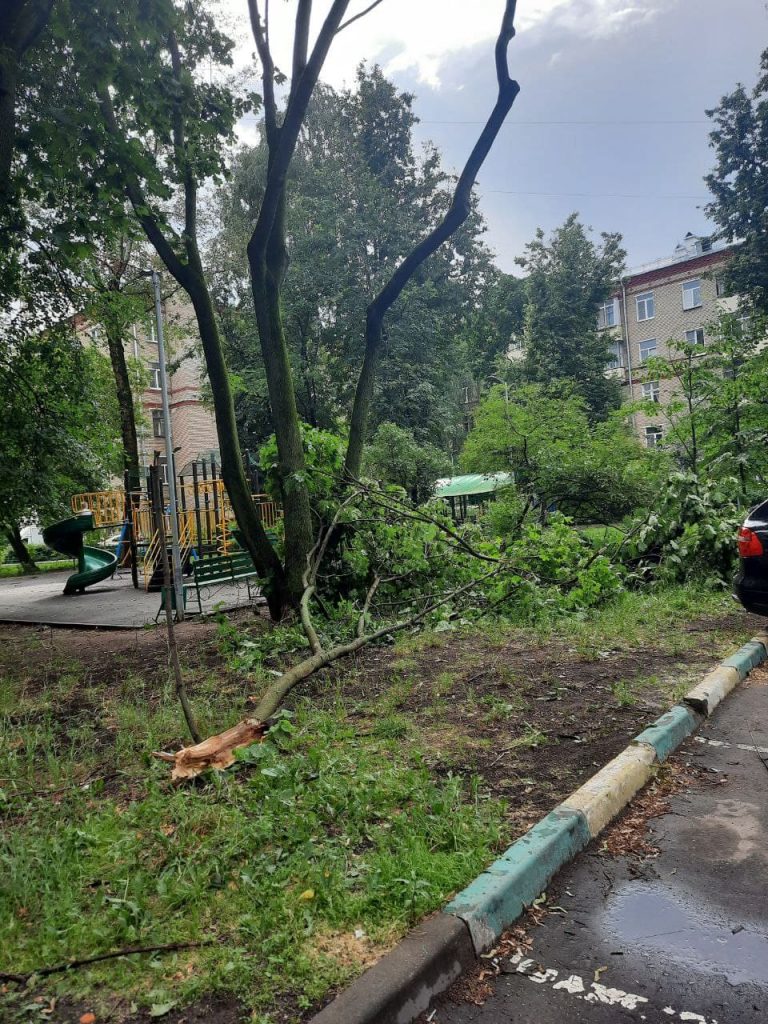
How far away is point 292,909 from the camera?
256 centimetres

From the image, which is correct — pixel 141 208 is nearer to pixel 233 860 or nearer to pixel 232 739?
pixel 232 739

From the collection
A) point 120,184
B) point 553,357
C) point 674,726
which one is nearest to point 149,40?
point 120,184

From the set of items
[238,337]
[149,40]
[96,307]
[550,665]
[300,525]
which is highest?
[238,337]

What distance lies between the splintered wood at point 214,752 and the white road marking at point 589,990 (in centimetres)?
210

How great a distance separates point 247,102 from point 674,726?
8.76 meters

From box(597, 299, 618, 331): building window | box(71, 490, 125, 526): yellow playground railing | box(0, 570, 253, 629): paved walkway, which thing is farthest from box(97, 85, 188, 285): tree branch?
box(597, 299, 618, 331): building window

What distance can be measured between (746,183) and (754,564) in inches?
937

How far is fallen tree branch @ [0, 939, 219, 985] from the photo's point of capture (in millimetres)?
2258

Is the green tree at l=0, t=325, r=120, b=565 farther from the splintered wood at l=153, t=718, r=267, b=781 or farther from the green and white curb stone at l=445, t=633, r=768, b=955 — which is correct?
the green and white curb stone at l=445, t=633, r=768, b=955

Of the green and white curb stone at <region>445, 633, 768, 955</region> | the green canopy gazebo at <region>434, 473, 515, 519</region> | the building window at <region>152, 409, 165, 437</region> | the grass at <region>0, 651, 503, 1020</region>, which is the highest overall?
the building window at <region>152, 409, 165, 437</region>

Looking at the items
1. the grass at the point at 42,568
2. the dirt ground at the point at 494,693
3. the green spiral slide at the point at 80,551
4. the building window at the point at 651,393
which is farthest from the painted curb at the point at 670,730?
the grass at the point at 42,568

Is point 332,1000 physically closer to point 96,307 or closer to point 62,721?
point 62,721

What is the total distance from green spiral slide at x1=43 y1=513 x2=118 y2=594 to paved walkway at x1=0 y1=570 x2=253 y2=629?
0.34 metres

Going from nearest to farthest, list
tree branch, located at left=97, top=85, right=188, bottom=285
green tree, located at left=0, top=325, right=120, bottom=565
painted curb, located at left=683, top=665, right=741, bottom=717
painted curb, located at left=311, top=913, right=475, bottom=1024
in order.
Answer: painted curb, located at left=311, top=913, right=475, bottom=1024 < painted curb, located at left=683, top=665, right=741, bottom=717 < tree branch, located at left=97, top=85, right=188, bottom=285 < green tree, located at left=0, top=325, right=120, bottom=565
